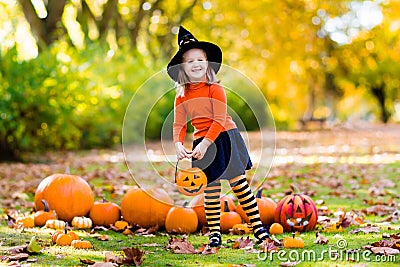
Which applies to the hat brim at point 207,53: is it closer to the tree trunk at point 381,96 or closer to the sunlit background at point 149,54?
the sunlit background at point 149,54

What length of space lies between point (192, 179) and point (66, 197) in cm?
146

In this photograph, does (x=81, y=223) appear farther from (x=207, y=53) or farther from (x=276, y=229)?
(x=207, y=53)

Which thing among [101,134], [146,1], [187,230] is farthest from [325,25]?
[187,230]

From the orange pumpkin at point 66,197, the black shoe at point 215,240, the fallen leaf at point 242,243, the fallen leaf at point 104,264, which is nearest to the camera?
the fallen leaf at point 104,264

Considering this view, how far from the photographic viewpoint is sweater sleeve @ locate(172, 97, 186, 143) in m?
4.36

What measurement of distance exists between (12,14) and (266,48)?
1210 cm

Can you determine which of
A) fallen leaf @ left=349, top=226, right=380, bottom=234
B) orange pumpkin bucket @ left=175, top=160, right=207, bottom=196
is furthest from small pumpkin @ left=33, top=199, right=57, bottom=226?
fallen leaf @ left=349, top=226, right=380, bottom=234

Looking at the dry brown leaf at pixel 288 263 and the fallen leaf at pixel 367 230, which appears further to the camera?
the fallen leaf at pixel 367 230

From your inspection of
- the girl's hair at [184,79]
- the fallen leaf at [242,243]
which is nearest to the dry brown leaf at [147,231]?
the fallen leaf at [242,243]

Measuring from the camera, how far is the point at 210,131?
4234mm

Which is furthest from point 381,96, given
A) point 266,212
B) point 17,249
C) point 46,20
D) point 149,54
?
point 17,249

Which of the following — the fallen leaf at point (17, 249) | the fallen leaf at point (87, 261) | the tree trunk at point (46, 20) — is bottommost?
the fallen leaf at point (87, 261)

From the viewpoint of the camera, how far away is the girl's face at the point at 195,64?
14.2 feet

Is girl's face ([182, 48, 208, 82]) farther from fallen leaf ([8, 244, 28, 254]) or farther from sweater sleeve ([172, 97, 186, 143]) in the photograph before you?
fallen leaf ([8, 244, 28, 254])
